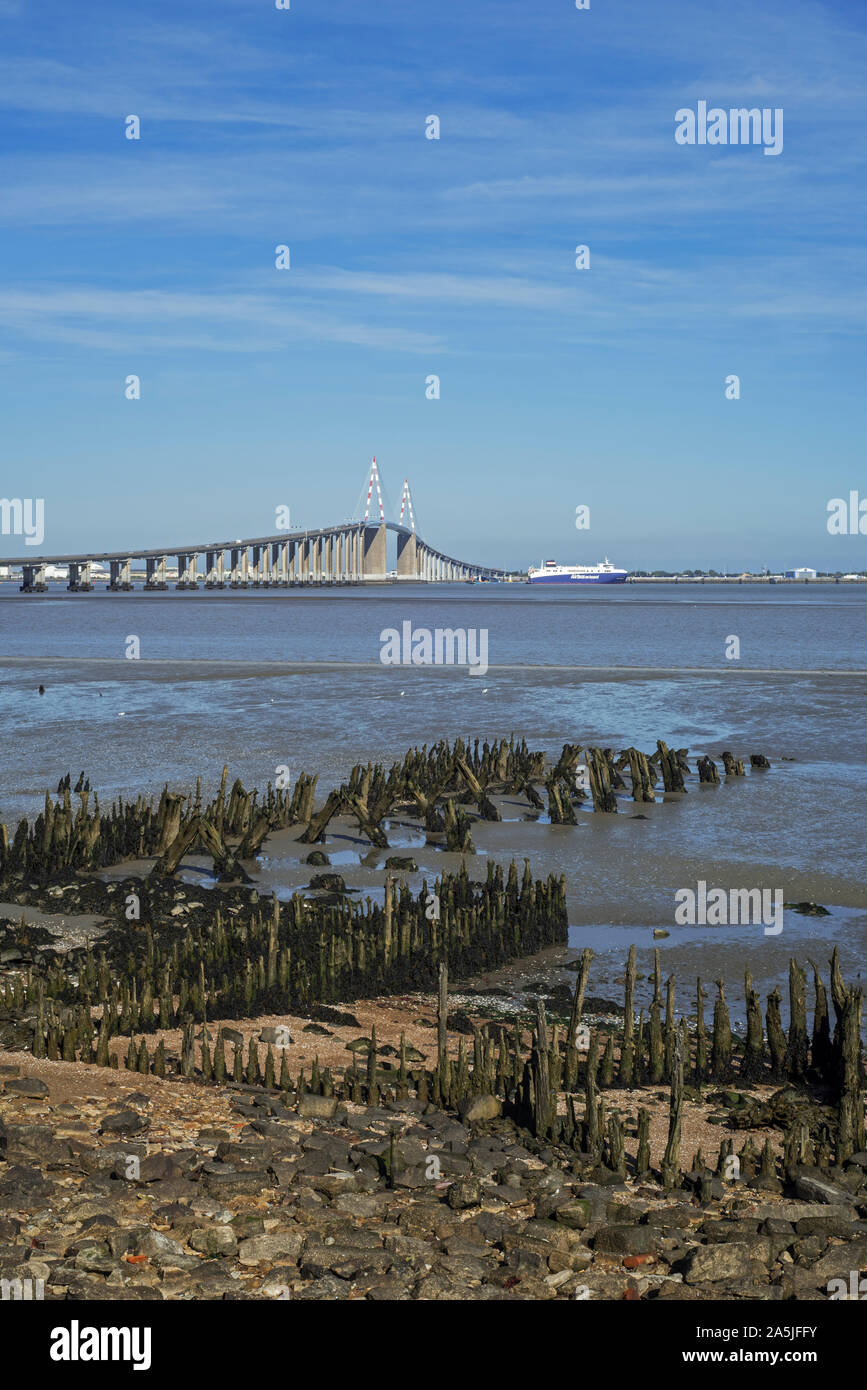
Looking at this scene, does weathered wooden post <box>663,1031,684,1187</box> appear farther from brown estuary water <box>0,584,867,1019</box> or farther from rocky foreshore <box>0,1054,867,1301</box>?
brown estuary water <box>0,584,867,1019</box>

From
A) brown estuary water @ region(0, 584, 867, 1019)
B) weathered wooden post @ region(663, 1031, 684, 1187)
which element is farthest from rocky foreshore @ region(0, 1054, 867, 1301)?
brown estuary water @ region(0, 584, 867, 1019)

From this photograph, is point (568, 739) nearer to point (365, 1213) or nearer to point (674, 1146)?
point (674, 1146)

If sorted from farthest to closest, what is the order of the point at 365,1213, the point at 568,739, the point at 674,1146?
the point at 568,739 → the point at 674,1146 → the point at 365,1213

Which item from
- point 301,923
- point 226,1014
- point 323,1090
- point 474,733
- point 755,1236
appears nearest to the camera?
point 755,1236

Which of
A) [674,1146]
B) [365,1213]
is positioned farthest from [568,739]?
[365,1213]

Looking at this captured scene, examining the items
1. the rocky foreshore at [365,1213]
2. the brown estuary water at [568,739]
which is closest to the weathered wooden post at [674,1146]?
the rocky foreshore at [365,1213]

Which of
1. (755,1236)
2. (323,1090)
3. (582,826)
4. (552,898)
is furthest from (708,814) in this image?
(755,1236)

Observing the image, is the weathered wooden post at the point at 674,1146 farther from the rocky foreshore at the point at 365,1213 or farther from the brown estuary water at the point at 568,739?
the brown estuary water at the point at 568,739
